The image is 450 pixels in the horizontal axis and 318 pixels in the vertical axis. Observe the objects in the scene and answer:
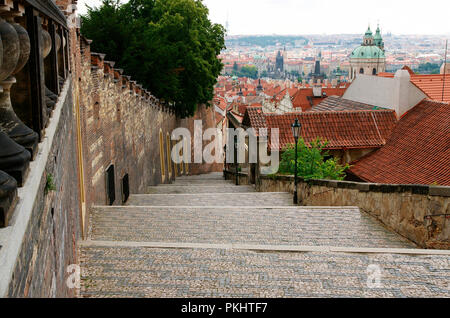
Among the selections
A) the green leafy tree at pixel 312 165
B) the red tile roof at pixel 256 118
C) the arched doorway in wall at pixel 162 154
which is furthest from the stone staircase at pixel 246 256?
the arched doorway in wall at pixel 162 154

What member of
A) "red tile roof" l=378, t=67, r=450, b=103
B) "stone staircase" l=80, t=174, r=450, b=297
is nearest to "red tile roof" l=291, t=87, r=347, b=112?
"red tile roof" l=378, t=67, r=450, b=103

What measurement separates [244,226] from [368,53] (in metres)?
146

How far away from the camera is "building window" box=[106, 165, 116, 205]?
520 inches

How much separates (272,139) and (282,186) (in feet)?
7.19

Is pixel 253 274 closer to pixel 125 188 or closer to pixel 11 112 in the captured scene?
pixel 11 112

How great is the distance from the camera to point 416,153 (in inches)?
634

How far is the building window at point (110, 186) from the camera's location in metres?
13.2

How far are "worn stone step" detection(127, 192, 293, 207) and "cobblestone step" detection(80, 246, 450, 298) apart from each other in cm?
662

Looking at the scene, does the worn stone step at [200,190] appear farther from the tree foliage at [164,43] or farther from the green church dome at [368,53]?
the green church dome at [368,53]

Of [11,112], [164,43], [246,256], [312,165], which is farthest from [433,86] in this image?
[11,112]

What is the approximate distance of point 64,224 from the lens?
5.35 meters

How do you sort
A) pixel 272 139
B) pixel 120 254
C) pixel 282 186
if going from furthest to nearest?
1. pixel 272 139
2. pixel 282 186
3. pixel 120 254
